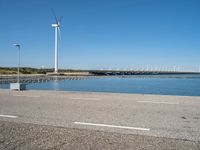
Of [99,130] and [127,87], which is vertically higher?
[99,130]

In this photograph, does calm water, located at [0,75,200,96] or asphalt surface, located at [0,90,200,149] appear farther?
calm water, located at [0,75,200,96]

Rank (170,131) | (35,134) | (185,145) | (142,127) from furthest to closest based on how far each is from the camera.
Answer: (142,127) → (170,131) → (35,134) → (185,145)

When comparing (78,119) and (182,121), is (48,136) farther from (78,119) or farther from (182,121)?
(182,121)

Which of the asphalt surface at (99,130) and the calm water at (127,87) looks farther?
the calm water at (127,87)

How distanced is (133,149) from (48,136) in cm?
222

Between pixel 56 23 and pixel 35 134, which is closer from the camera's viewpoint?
pixel 35 134

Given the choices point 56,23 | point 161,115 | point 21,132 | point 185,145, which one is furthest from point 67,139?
point 56,23

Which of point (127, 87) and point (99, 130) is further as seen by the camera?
point (127, 87)

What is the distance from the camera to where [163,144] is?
18.0ft

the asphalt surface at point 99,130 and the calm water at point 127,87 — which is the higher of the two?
the asphalt surface at point 99,130

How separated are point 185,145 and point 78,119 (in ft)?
13.0

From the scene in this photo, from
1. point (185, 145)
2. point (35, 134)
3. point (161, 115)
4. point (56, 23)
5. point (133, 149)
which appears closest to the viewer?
point (133, 149)

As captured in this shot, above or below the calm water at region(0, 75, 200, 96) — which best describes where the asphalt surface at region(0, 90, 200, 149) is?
above

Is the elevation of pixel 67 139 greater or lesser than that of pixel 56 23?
lesser
